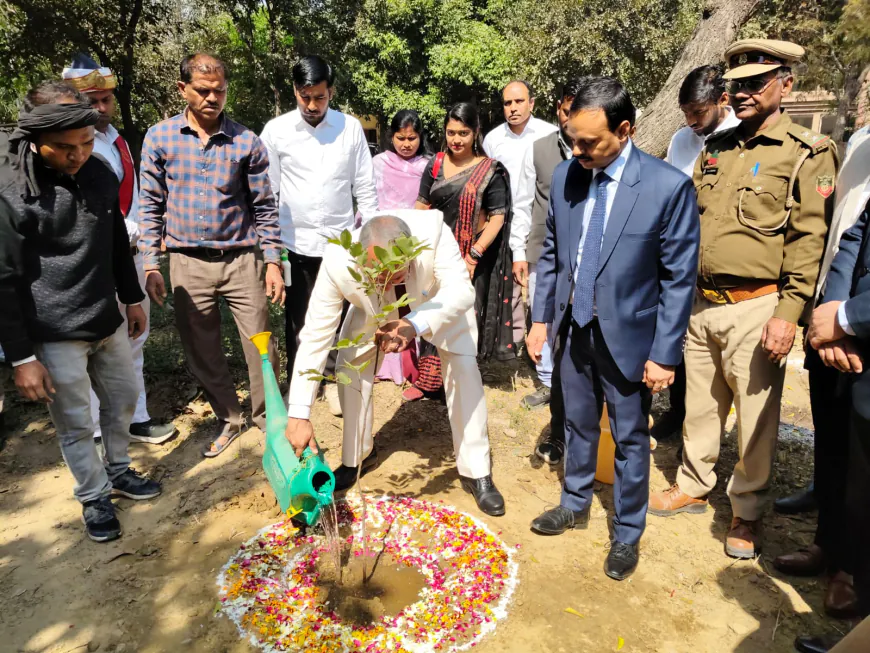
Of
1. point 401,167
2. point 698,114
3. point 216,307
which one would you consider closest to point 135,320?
point 216,307

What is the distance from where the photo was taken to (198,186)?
3652 mm

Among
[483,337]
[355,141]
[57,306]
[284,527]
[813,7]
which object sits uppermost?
[813,7]

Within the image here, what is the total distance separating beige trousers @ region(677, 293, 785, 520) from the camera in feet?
9.40

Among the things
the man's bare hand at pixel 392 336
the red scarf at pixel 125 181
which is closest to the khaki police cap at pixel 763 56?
the man's bare hand at pixel 392 336

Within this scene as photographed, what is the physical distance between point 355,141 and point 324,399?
1982mm

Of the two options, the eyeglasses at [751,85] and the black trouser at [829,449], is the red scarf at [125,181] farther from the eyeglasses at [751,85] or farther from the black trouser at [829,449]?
the black trouser at [829,449]

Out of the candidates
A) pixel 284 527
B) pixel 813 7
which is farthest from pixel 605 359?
pixel 813 7

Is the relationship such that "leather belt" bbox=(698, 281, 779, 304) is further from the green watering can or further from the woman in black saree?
the green watering can

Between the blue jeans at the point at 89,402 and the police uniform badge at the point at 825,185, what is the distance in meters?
3.47

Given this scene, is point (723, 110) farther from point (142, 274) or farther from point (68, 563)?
point (68, 563)

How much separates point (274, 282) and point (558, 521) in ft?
7.32

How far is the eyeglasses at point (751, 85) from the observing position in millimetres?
2709

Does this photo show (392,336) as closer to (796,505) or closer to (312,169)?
(312,169)

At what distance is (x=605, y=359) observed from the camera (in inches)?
110
